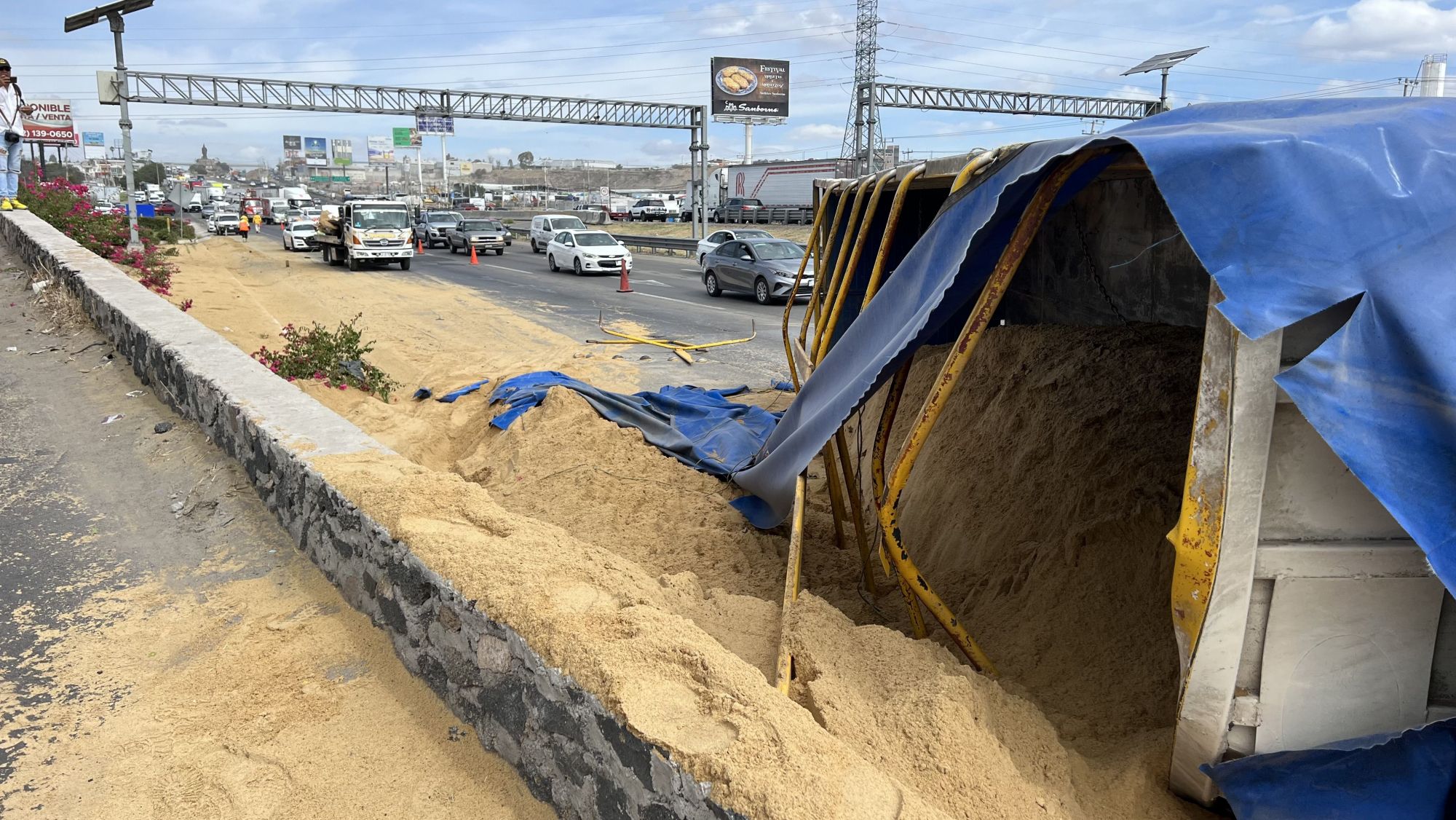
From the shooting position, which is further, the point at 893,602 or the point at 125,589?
the point at 893,602

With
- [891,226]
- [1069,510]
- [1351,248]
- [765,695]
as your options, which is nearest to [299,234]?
[891,226]

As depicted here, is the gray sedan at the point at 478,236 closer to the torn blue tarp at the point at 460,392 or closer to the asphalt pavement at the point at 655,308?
the asphalt pavement at the point at 655,308

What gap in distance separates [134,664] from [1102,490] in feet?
14.9

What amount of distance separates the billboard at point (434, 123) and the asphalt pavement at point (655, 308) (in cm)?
1163

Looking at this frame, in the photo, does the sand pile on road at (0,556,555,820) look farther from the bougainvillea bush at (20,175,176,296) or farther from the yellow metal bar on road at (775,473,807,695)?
the bougainvillea bush at (20,175,176,296)

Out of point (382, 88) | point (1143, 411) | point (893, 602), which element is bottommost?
point (893, 602)

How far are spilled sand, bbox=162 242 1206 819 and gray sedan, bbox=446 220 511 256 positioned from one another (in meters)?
29.1

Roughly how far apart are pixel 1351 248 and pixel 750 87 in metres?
64.6

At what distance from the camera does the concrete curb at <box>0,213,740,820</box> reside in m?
2.65

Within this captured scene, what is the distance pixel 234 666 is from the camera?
3791 mm

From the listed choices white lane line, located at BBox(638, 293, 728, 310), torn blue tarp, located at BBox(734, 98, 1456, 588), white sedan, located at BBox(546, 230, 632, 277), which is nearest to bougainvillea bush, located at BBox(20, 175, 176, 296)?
white lane line, located at BBox(638, 293, 728, 310)

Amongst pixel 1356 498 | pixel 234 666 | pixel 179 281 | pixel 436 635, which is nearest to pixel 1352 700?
pixel 1356 498

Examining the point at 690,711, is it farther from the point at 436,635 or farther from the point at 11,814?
the point at 11,814

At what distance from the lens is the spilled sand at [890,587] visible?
2762 mm
